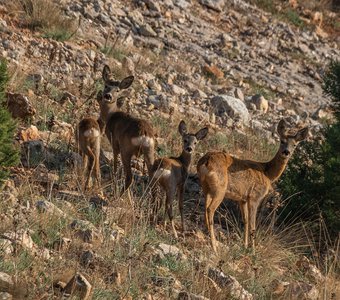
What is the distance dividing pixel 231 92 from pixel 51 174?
7.56 m

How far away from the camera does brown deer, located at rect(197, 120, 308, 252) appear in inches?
400

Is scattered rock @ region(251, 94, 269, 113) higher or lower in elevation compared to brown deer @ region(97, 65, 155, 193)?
lower

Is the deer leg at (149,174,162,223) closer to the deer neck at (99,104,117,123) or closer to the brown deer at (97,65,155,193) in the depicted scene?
the brown deer at (97,65,155,193)

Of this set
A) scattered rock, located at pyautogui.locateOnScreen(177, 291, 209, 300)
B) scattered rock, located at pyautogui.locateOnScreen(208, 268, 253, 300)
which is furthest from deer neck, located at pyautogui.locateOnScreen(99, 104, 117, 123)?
scattered rock, located at pyautogui.locateOnScreen(177, 291, 209, 300)

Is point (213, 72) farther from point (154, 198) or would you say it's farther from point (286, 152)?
point (154, 198)

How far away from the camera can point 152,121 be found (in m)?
13.5

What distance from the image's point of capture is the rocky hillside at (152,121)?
711 centimetres

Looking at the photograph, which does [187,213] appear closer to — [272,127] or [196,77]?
[272,127]

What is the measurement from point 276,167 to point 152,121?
9.46 feet

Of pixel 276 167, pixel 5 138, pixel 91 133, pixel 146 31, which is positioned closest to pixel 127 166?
pixel 91 133

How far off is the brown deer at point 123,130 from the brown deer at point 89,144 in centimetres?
34

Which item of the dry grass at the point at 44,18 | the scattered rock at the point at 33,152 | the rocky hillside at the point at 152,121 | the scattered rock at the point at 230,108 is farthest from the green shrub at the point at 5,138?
the scattered rock at the point at 230,108

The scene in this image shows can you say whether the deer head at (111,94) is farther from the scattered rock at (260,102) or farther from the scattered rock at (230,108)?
the scattered rock at (260,102)

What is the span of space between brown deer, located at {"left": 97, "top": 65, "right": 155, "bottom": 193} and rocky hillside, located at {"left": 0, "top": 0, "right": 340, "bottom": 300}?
0.40m
